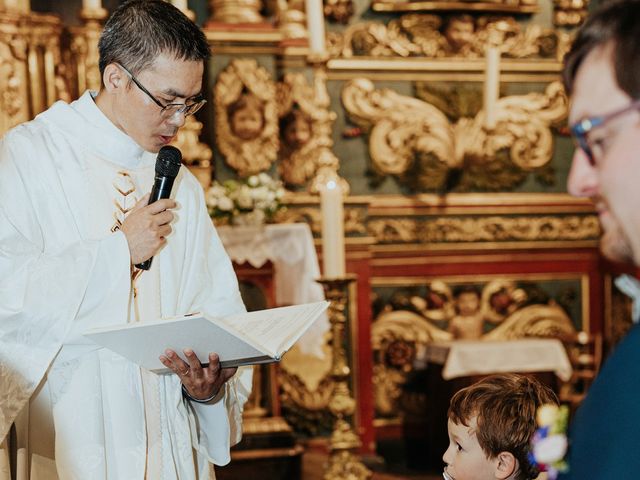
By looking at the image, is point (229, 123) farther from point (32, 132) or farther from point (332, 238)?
point (32, 132)

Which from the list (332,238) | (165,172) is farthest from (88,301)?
(332,238)

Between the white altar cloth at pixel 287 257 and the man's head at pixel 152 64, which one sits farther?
the white altar cloth at pixel 287 257

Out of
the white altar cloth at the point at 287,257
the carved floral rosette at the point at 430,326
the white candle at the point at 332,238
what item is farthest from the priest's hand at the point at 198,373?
the carved floral rosette at the point at 430,326

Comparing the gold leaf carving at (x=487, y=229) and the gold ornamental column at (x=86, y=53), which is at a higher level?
the gold ornamental column at (x=86, y=53)

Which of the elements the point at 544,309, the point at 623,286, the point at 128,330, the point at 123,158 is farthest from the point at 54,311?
the point at 544,309

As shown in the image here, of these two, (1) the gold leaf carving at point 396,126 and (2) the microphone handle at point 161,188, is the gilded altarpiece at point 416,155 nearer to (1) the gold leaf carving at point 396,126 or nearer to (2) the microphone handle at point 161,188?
(1) the gold leaf carving at point 396,126

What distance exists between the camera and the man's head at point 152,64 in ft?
7.72

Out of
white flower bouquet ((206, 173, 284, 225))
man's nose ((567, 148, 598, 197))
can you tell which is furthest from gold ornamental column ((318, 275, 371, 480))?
man's nose ((567, 148, 598, 197))

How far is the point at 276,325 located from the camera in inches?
86.6

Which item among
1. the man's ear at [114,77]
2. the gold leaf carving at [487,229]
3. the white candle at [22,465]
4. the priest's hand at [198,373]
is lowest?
the white candle at [22,465]

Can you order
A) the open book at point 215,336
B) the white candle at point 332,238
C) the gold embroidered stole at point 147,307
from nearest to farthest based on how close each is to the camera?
the open book at point 215,336 → the gold embroidered stole at point 147,307 → the white candle at point 332,238

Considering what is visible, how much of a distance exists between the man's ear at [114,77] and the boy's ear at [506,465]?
124 centimetres

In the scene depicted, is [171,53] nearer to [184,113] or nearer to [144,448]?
[184,113]

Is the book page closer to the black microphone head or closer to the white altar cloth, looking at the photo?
the black microphone head
